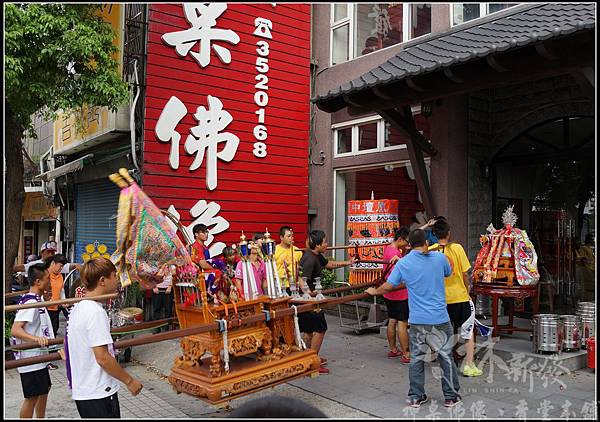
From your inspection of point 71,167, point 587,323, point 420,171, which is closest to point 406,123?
point 420,171

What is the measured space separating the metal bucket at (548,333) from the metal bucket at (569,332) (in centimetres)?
12

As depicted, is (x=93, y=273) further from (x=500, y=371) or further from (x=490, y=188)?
(x=490, y=188)

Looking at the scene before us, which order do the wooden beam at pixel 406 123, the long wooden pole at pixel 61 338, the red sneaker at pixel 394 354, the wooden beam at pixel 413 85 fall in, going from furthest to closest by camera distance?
the wooden beam at pixel 406 123
the red sneaker at pixel 394 354
the wooden beam at pixel 413 85
the long wooden pole at pixel 61 338

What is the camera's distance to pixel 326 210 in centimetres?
1174

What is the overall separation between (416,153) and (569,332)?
3.58 m

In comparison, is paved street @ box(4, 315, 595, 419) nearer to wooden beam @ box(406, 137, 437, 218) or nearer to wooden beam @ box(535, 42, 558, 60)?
wooden beam @ box(406, 137, 437, 218)

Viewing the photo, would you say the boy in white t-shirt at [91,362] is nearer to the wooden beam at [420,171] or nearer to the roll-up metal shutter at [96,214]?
the wooden beam at [420,171]

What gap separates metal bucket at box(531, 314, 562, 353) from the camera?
259 inches

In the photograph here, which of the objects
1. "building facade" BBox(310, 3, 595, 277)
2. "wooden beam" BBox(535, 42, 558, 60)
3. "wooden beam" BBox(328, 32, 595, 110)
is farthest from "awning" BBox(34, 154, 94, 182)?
"wooden beam" BBox(535, 42, 558, 60)

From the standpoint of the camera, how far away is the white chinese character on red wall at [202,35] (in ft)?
32.7

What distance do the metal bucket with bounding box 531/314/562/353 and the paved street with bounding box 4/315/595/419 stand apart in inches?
15.5

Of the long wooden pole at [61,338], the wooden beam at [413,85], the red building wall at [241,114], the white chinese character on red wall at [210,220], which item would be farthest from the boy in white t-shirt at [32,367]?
the wooden beam at [413,85]

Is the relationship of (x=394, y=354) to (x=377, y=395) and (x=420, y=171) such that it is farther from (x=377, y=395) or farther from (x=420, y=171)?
(x=420, y=171)

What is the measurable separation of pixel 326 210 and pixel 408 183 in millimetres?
2171
